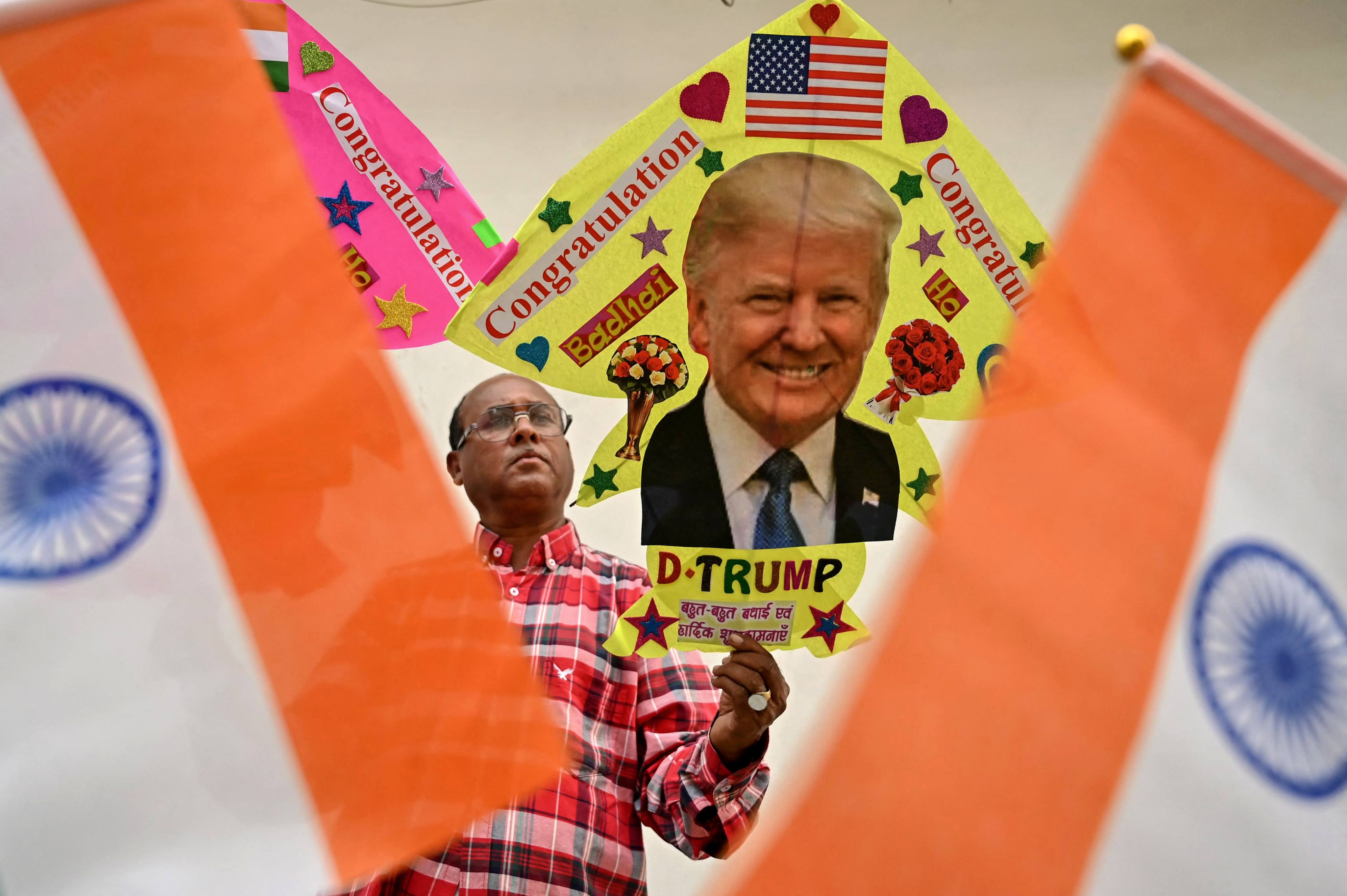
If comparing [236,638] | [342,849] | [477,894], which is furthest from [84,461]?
[477,894]

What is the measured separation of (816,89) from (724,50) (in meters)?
1.09

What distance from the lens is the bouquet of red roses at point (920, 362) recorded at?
1.00 meters

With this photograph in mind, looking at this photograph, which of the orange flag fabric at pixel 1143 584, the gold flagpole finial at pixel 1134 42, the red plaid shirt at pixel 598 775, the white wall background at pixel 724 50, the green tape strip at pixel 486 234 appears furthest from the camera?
the white wall background at pixel 724 50

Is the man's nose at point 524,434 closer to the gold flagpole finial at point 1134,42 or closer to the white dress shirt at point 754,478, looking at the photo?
the white dress shirt at point 754,478

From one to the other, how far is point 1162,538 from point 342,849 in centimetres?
48

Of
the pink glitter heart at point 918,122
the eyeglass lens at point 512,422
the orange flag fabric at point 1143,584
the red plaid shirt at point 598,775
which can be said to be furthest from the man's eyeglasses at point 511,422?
the orange flag fabric at point 1143,584

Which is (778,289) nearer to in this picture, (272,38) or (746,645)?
(746,645)

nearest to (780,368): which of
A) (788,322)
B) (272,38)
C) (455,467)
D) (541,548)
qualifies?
(788,322)

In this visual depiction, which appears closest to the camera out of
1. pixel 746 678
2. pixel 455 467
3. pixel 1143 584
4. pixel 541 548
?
pixel 1143 584

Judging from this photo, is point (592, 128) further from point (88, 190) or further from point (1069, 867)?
point (1069, 867)

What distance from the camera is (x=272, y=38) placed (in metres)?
1.24

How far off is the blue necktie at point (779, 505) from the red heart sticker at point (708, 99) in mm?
279

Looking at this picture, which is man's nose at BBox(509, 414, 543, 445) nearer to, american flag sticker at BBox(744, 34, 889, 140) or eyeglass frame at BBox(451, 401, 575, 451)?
eyeglass frame at BBox(451, 401, 575, 451)

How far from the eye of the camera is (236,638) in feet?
A: 2.22
